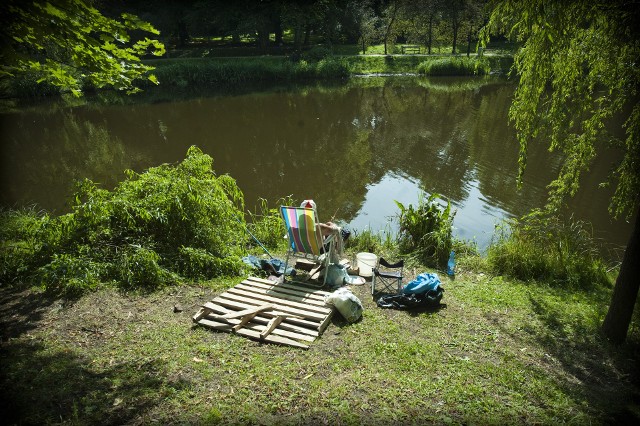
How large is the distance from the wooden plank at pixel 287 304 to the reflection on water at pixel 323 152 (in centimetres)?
505

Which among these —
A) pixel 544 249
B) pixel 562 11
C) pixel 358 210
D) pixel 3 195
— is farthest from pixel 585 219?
pixel 3 195

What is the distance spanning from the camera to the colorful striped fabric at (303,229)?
6508 millimetres

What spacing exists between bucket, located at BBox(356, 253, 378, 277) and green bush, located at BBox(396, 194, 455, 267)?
1.08 metres

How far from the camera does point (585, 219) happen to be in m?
11.1

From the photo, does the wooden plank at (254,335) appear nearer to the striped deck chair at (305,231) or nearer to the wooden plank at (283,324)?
the wooden plank at (283,324)

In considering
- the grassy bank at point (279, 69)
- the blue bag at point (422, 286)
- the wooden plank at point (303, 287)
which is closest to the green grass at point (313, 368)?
the blue bag at point (422, 286)

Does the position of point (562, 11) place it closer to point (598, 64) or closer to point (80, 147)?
point (598, 64)

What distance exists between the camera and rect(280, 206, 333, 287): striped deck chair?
6516mm

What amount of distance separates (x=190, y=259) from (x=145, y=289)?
850mm

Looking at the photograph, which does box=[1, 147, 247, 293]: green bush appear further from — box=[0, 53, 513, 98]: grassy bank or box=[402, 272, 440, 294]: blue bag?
box=[0, 53, 513, 98]: grassy bank

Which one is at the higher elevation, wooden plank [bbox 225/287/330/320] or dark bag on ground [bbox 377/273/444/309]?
wooden plank [bbox 225/287/330/320]

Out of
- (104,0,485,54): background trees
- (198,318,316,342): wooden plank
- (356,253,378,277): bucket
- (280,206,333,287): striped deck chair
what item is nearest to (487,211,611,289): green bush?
(356,253,378,277): bucket

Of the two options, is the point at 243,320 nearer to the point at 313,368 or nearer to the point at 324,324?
the point at 324,324

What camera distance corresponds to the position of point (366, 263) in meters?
7.53
